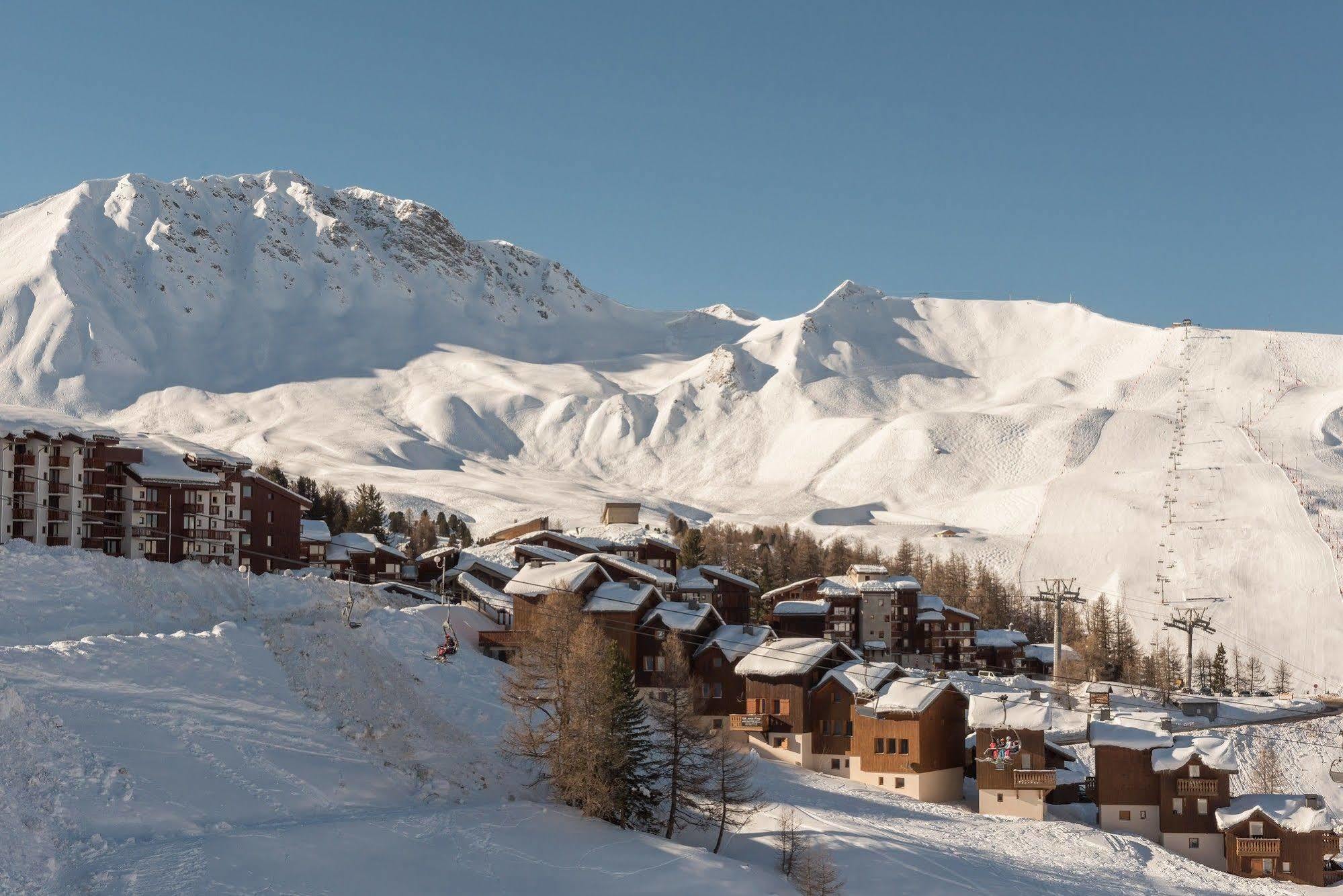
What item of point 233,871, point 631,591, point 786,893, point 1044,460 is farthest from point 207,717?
point 1044,460

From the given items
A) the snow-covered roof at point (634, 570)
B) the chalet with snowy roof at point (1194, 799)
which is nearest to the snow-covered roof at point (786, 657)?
the snow-covered roof at point (634, 570)

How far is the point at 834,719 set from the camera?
50.8 meters

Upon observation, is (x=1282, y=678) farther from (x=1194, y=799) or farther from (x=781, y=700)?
(x=781, y=700)

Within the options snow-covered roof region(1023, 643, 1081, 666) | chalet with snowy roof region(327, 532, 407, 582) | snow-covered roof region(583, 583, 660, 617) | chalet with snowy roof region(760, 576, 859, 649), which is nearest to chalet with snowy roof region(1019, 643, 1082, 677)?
snow-covered roof region(1023, 643, 1081, 666)

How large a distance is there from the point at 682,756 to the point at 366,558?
42842 mm

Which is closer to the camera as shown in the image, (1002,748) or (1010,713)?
(1002,748)

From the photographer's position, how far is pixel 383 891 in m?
25.8

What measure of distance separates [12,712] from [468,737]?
12785 mm

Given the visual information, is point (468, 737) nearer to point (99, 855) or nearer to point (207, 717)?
point (207, 717)

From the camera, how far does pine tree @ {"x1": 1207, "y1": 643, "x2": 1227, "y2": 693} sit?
3263 inches

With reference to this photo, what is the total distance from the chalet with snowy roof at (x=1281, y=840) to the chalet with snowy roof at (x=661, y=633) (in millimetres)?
19195

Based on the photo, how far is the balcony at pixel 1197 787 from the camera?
46906 mm

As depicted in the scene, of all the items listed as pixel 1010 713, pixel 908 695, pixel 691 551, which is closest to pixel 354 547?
pixel 691 551

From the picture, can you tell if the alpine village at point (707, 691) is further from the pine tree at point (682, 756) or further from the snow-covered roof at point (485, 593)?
the snow-covered roof at point (485, 593)
